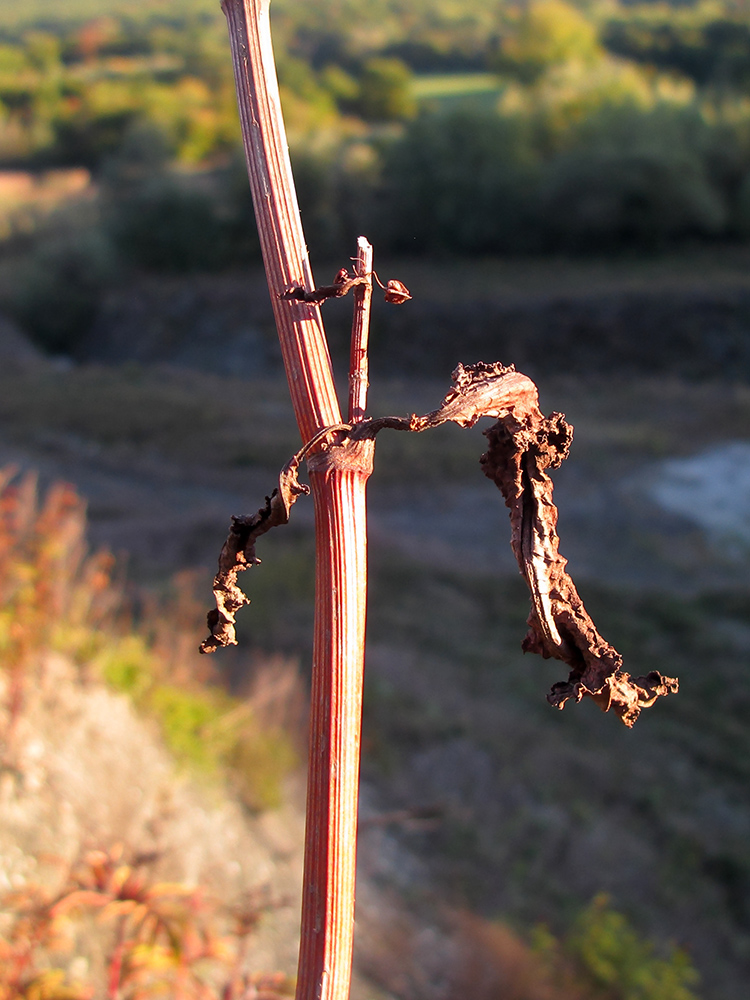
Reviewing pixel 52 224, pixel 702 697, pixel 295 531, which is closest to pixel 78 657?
pixel 702 697

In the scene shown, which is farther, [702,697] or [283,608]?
[283,608]

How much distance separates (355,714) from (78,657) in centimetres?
408

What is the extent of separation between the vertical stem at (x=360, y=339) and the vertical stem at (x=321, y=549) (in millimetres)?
12

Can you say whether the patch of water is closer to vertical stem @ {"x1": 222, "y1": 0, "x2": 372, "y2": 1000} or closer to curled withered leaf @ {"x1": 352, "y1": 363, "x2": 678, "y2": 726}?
curled withered leaf @ {"x1": 352, "y1": 363, "x2": 678, "y2": 726}

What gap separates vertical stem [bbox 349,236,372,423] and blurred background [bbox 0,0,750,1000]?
68cm

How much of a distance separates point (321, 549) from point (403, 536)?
1285cm

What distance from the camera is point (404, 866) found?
5555 millimetres

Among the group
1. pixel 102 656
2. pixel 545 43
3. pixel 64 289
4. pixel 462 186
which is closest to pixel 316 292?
pixel 102 656

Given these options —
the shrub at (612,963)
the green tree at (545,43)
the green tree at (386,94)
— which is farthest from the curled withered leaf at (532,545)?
the green tree at (545,43)

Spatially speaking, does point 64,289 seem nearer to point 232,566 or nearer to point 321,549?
point 232,566

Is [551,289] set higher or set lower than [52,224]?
lower

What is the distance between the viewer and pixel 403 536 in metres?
13.3

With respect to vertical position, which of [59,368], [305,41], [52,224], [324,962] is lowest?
[324,962]

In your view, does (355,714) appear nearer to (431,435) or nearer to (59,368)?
(431,435)
